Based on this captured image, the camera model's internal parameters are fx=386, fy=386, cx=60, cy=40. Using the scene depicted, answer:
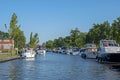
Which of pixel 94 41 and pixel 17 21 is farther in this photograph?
pixel 94 41

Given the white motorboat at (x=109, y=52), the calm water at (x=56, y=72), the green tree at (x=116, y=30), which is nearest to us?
the calm water at (x=56, y=72)

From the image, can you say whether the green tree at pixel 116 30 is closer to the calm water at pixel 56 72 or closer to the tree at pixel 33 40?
the calm water at pixel 56 72

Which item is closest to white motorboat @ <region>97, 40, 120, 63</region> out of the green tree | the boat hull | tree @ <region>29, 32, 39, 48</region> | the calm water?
the boat hull

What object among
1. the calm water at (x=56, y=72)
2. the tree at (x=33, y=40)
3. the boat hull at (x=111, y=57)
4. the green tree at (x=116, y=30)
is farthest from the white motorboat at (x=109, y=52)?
the tree at (x=33, y=40)

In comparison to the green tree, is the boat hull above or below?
below

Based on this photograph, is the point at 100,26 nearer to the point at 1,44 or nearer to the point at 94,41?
the point at 94,41

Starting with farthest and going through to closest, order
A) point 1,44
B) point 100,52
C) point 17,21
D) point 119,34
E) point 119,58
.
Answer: point 1,44 < point 17,21 < point 119,34 < point 100,52 < point 119,58

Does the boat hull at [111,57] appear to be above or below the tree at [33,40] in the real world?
below

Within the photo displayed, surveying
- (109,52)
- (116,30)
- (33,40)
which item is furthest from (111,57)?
(33,40)

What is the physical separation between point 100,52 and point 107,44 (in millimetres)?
1984

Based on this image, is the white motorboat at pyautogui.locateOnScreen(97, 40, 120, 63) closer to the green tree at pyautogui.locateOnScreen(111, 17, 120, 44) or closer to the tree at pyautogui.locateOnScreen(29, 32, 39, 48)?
the green tree at pyautogui.locateOnScreen(111, 17, 120, 44)

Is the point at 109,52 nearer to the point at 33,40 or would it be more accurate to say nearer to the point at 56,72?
the point at 56,72

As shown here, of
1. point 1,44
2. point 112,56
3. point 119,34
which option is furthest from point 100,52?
point 1,44

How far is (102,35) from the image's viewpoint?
446 feet
